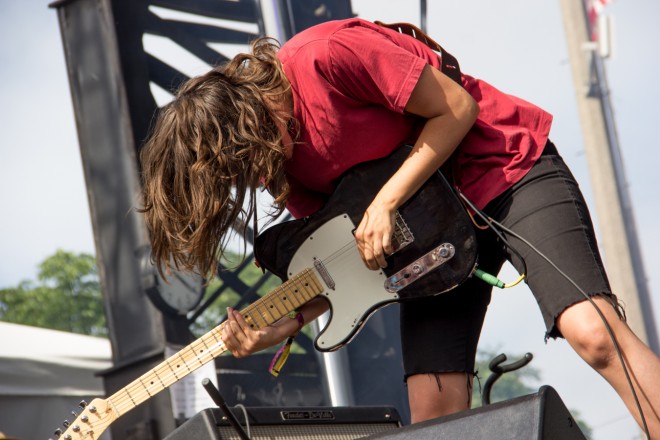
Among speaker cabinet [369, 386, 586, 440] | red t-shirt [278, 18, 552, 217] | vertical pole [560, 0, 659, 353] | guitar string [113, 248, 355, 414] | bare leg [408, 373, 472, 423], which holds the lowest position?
vertical pole [560, 0, 659, 353]

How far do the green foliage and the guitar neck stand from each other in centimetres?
199

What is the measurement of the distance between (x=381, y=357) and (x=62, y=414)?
55.8 inches

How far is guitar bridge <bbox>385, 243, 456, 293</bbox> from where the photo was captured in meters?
1.73

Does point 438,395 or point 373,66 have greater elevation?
point 373,66

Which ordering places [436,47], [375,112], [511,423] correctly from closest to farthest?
[511,423] < [375,112] < [436,47]

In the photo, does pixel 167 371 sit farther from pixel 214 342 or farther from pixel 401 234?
pixel 401 234

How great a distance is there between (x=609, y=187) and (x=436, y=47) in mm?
3352

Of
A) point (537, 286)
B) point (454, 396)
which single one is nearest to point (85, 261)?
point (454, 396)

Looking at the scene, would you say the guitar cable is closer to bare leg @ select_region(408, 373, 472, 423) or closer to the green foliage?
bare leg @ select_region(408, 373, 472, 423)

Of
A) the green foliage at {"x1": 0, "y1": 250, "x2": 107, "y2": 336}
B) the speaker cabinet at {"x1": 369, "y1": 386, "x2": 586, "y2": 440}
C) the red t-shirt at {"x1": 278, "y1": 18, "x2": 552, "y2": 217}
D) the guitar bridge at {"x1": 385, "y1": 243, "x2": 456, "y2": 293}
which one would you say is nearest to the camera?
the speaker cabinet at {"x1": 369, "y1": 386, "x2": 586, "y2": 440}

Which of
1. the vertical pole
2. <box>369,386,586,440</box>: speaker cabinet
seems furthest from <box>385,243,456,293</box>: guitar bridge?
the vertical pole

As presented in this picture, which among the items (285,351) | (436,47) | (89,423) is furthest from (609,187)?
(89,423)

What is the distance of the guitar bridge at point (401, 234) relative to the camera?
1.79 metres

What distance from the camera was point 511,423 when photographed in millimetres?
1295
